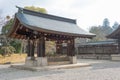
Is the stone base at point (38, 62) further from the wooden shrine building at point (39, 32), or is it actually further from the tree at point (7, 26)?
the tree at point (7, 26)

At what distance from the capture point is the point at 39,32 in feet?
43.9

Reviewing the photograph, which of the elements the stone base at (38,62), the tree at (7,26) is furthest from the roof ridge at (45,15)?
the tree at (7,26)

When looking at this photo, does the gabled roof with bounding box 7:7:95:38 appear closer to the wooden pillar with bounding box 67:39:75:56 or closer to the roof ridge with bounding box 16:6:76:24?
the roof ridge with bounding box 16:6:76:24

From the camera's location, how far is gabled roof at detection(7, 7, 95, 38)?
42.4ft

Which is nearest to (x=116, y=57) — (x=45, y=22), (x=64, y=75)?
(x=45, y=22)

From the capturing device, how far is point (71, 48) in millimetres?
15727

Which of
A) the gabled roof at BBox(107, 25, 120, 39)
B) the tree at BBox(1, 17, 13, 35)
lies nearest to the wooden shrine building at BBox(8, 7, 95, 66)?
the gabled roof at BBox(107, 25, 120, 39)

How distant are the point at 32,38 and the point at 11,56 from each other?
7831 mm

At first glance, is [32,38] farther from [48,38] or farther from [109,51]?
[109,51]

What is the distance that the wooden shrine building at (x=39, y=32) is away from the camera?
13.2 meters

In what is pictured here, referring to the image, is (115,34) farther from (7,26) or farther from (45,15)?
(7,26)

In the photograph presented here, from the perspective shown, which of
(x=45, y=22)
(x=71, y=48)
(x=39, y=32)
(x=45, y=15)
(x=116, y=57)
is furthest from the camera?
(x=116, y=57)

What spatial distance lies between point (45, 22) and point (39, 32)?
6.34ft

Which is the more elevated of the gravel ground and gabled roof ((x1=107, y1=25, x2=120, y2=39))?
gabled roof ((x1=107, y1=25, x2=120, y2=39))
